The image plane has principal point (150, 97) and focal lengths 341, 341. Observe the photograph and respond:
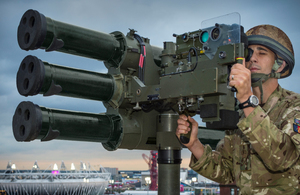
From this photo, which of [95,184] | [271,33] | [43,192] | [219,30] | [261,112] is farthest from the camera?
[95,184]

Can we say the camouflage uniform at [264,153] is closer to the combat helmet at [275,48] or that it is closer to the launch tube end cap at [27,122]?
the combat helmet at [275,48]

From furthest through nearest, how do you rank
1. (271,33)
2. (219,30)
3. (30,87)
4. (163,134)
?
(163,134)
(30,87)
(219,30)
(271,33)

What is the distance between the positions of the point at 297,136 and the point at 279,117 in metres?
0.37

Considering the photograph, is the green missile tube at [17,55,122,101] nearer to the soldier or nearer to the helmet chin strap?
the soldier

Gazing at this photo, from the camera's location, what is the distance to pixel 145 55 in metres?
5.80

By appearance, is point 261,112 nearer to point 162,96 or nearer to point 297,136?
point 297,136

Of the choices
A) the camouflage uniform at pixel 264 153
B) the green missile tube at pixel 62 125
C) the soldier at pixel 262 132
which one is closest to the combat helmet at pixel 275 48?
the soldier at pixel 262 132

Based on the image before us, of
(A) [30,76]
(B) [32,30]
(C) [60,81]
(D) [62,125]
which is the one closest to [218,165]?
(D) [62,125]

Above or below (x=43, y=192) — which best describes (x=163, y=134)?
above

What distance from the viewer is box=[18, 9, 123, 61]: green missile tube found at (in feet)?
15.5

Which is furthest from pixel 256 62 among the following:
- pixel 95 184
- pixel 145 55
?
pixel 95 184

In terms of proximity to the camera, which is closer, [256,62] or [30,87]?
[256,62]

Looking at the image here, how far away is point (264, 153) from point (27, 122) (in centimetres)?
333

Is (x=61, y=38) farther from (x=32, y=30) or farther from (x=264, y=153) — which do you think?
(x=264, y=153)
